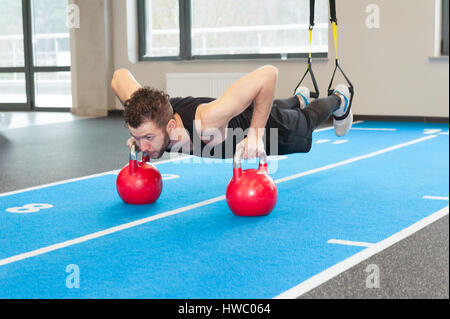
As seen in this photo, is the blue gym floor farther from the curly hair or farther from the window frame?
the window frame

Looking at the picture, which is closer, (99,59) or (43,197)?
(43,197)

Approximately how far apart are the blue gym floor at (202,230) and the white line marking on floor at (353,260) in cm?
3

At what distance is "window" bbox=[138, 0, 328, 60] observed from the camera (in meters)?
7.41

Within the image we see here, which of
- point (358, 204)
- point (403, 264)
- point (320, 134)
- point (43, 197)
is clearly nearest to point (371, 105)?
point (320, 134)

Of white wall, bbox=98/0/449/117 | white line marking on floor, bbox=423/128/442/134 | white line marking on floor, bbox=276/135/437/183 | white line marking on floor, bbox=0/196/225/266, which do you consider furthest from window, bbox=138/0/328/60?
white line marking on floor, bbox=0/196/225/266

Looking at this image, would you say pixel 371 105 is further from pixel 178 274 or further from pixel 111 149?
pixel 178 274

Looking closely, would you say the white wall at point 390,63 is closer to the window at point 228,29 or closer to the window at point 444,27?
the window at point 444,27

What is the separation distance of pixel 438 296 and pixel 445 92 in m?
5.28

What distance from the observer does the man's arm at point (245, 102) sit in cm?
251

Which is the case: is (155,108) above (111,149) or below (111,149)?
above

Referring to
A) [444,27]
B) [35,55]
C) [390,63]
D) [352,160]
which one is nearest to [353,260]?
[352,160]

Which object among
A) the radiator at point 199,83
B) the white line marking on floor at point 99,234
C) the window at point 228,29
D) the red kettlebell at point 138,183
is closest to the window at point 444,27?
the window at point 228,29

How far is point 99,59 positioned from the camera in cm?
841

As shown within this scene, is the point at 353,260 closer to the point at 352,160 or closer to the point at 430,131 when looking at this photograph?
the point at 352,160
